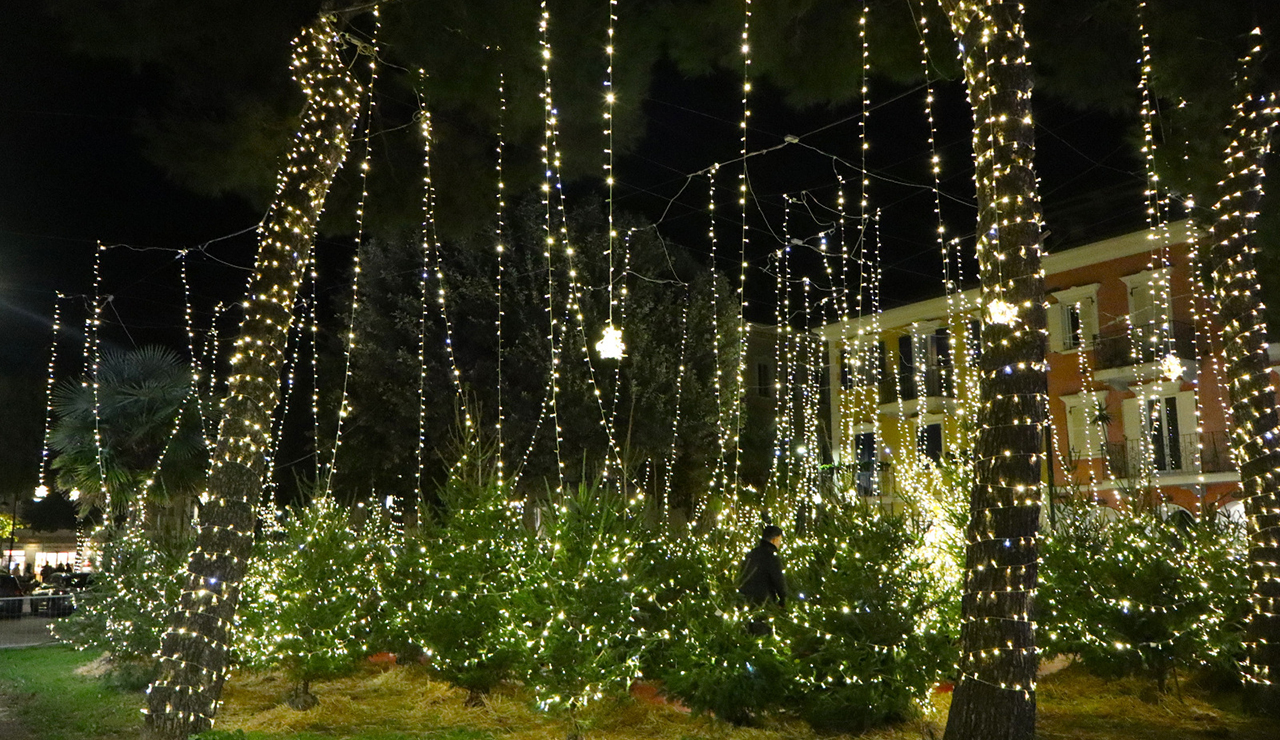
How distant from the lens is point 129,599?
38.1 feet

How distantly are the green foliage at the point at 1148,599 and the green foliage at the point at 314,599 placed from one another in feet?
22.6

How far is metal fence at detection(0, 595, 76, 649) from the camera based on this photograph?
719 inches

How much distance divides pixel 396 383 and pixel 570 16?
1288cm

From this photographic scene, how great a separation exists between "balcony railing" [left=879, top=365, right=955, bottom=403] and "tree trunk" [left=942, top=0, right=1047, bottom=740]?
19.9m

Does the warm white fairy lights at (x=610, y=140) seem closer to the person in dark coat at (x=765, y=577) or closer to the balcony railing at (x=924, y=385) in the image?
the person in dark coat at (x=765, y=577)

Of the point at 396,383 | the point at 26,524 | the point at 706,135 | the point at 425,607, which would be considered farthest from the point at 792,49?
the point at 26,524

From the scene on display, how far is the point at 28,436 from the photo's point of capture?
3712 centimetres

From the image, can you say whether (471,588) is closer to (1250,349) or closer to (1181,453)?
(1250,349)

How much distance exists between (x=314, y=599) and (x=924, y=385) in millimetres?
20735

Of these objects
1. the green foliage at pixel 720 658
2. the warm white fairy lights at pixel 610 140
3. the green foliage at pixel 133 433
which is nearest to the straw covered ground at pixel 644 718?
the green foliage at pixel 720 658

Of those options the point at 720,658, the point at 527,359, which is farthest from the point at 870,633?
the point at 527,359

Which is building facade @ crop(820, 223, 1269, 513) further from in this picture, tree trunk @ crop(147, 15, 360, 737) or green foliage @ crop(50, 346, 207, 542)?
tree trunk @ crop(147, 15, 360, 737)

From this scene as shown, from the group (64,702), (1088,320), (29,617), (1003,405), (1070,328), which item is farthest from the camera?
(1070,328)

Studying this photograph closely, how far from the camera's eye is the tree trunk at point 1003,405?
6.39 metres
